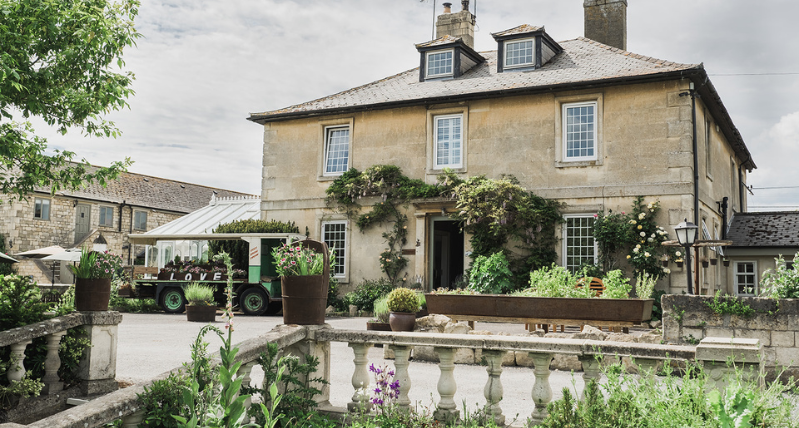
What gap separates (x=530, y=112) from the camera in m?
16.0

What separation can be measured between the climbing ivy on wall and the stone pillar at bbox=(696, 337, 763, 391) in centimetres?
1128

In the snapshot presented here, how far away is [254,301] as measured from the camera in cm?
1712

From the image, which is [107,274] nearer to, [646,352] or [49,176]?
[49,176]

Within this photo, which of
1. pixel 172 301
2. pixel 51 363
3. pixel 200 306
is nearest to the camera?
pixel 51 363

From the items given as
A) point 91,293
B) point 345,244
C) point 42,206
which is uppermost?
point 42,206

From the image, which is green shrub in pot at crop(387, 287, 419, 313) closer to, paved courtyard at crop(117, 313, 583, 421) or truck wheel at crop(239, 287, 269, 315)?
paved courtyard at crop(117, 313, 583, 421)

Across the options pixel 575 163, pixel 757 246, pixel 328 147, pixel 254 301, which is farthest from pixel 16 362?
pixel 757 246

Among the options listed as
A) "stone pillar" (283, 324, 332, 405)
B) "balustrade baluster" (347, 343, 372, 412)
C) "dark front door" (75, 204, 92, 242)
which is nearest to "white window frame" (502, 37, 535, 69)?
"stone pillar" (283, 324, 332, 405)

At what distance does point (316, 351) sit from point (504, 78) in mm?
13397

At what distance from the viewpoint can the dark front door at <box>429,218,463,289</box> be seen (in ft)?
65.3

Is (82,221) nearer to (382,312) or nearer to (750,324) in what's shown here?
(382,312)

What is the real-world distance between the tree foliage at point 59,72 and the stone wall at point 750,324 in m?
7.36

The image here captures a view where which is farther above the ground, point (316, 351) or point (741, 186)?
point (741, 186)

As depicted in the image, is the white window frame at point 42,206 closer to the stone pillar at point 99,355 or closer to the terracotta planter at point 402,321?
the terracotta planter at point 402,321
